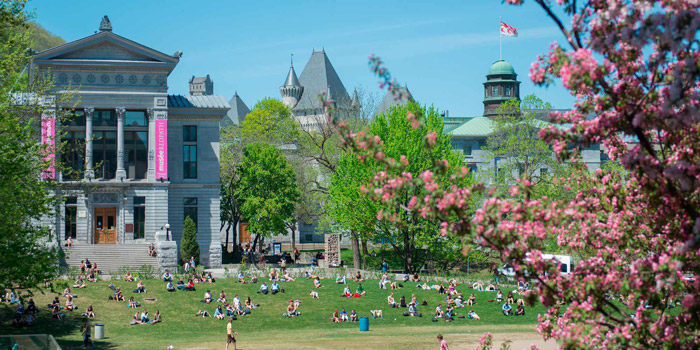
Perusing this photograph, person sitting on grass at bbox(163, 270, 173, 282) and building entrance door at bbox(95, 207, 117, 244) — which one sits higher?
building entrance door at bbox(95, 207, 117, 244)

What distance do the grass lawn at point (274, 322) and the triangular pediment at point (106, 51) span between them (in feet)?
67.9

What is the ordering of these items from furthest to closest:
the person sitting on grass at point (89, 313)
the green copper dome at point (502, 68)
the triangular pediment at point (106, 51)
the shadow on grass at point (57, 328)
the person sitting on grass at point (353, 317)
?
1. the green copper dome at point (502, 68)
2. the triangular pediment at point (106, 51)
3. the person sitting on grass at point (353, 317)
4. the person sitting on grass at point (89, 313)
5. the shadow on grass at point (57, 328)

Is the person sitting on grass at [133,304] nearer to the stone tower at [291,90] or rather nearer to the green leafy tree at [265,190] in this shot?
the green leafy tree at [265,190]

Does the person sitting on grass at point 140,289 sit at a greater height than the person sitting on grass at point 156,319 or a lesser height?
greater

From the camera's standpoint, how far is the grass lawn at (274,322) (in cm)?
3909

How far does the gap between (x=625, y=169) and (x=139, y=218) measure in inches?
2386

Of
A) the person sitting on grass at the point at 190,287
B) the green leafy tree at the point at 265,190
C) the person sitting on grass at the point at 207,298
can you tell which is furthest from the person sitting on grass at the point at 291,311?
the green leafy tree at the point at 265,190

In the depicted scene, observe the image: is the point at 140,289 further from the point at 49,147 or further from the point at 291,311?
the point at 49,147

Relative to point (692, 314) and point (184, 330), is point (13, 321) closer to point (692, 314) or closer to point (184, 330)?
point (184, 330)

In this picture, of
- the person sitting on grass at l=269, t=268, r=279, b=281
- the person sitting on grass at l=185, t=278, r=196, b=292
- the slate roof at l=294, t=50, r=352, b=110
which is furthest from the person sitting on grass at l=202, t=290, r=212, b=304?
the slate roof at l=294, t=50, r=352, b=110

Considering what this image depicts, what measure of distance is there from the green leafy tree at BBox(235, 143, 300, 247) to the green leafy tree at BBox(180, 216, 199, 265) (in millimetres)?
11414

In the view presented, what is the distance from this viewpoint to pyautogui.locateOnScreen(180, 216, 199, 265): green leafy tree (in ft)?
224

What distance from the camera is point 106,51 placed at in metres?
67.4

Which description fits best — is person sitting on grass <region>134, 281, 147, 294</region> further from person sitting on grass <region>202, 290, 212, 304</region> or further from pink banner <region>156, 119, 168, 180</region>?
pink banner <region>156, 119, 168, 180</region>
